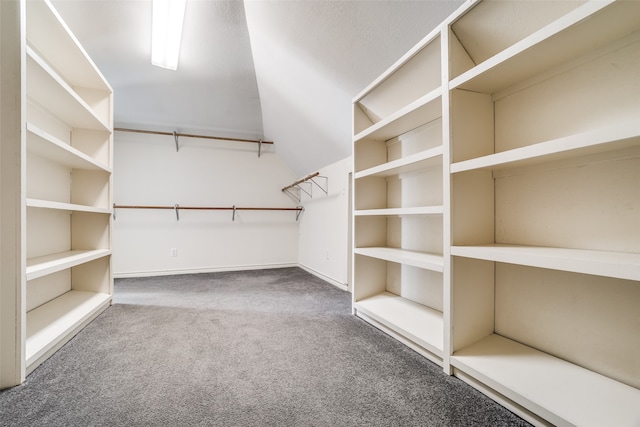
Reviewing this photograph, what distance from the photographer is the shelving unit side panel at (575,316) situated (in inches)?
37.9

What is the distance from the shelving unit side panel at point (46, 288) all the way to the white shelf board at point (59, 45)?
5.06 feet

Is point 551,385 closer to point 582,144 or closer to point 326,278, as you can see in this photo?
point 582,144

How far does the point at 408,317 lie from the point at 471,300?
474mm

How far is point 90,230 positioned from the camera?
2312 millimetres

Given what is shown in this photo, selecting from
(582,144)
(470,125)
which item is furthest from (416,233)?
(582,144)

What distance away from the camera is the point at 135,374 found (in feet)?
4.16

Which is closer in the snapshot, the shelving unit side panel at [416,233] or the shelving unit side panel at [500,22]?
the shelving unit side panel at [500,22]

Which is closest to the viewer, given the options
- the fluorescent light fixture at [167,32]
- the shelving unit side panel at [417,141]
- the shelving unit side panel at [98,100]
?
the shelving unit side panel at [417,141]

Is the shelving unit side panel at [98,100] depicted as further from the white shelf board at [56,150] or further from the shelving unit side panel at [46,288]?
the shelving unit side panel at [46,288]

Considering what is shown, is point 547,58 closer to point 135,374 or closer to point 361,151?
point 361,151

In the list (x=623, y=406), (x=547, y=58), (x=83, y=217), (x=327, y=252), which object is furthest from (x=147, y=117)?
(x=623, y=406)

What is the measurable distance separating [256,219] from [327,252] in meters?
1.41

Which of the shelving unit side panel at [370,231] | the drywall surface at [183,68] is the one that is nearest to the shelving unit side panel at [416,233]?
the shelving unit side panel at [370,231]

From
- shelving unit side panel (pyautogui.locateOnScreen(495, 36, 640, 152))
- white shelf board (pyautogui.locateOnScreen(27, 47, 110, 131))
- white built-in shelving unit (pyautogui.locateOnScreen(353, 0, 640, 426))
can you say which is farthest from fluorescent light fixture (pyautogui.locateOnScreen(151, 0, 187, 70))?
shelving unit side panel (pyautogui.locateOnScreen(495, 36, 640, 152))
